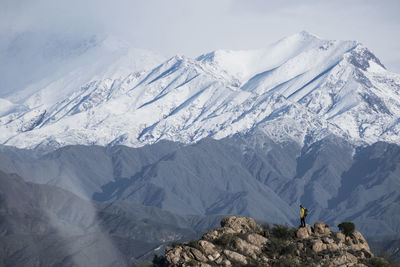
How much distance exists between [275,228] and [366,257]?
6.69 m

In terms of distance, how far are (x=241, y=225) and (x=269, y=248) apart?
4.27 m

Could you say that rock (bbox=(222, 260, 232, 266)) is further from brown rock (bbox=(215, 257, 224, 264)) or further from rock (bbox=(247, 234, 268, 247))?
rock (bbox=(247, 234, 268, 247))

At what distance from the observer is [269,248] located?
59.5 metres

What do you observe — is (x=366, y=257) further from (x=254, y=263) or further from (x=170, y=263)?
(x=170, y=263)

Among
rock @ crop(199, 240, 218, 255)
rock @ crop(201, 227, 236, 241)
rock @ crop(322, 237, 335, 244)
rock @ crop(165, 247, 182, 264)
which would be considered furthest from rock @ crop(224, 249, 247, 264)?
rock @ crop(322, 237, 335, 244)

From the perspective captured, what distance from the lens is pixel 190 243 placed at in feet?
186

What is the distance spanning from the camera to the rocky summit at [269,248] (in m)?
56.0

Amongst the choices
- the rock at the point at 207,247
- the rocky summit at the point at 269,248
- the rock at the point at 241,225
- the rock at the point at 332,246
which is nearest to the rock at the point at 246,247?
the rocky summit at the point at 269,248

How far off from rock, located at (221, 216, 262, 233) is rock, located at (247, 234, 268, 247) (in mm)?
1720

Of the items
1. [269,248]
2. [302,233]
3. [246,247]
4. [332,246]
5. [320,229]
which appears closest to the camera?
[246,247]

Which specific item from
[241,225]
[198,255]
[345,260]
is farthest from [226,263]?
[345,260]

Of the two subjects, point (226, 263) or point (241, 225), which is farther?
point (241, 225)

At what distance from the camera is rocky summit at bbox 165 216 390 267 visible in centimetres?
5600

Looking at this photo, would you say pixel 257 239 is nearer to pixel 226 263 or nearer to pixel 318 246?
pixel 318 246
